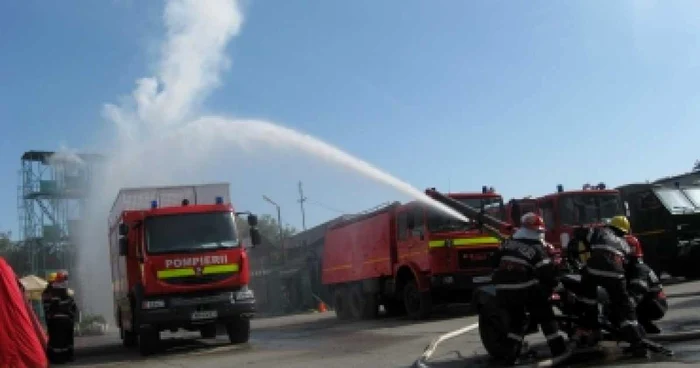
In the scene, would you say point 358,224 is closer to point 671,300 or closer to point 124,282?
point 124,282

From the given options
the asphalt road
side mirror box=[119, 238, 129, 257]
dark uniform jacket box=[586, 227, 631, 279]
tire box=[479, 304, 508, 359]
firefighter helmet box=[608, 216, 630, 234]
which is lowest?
the asphalt road

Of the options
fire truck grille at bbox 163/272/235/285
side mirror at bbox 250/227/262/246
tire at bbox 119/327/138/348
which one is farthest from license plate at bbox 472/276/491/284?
tire at bbox 119/327/138/348

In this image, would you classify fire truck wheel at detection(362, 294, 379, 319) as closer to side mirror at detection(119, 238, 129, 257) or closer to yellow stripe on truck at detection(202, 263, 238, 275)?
yellow stripe on truck at detection(202, 263, 238, 275)

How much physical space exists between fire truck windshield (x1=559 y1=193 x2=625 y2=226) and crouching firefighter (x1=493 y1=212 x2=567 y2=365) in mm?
9268

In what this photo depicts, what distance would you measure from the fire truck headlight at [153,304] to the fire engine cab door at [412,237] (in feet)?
17.8

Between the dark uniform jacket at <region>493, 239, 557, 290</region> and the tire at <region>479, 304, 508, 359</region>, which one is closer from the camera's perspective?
the dark uniform jacket at <region>493, 239, 557, 290</region>

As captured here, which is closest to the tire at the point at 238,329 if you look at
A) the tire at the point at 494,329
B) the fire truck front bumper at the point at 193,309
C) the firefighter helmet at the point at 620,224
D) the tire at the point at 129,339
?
the fire truck front bumper at the point at 193,309

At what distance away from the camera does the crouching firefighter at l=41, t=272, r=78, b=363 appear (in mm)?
14234

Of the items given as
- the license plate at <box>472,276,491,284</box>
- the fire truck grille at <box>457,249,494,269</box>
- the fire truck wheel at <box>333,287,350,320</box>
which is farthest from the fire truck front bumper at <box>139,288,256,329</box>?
the fire truck wheel at <box>333,287,350,320</box>

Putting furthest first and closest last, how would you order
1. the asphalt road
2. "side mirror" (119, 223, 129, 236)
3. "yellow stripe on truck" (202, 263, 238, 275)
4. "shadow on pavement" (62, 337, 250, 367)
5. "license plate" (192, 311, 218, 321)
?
"side mirror" (119, 223, 129, 236) → "shadow on pavement" (62, 337, 250, 367) → "yellow stripe on truck" (202, 263, 238, 275) → "license plate" (192, 311, 218, 321) → the asphalt road

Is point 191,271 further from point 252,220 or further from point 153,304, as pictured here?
point 252,220

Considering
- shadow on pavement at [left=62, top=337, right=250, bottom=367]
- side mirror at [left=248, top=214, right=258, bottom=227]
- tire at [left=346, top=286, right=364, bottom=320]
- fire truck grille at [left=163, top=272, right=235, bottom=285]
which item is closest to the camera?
fire truck grille at [left=163, top=272, right=235, bottom=285]

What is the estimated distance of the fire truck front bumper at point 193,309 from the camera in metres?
13.4

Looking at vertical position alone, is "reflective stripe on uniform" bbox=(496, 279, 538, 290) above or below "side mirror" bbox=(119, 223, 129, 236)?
below
